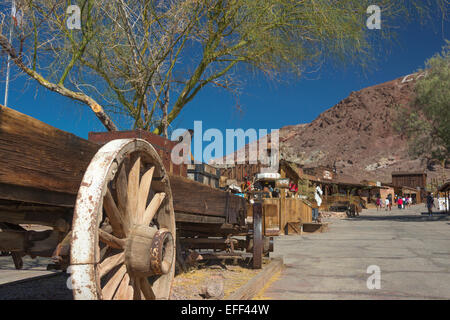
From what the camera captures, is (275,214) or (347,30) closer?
(347,30)

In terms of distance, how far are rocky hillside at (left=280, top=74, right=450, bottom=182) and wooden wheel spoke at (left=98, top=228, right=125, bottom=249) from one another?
348 ft

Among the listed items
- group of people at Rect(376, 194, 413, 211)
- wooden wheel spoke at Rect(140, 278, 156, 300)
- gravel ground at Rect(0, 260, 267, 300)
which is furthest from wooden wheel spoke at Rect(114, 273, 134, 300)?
group of people at Rect(376, 194, 413, 211)

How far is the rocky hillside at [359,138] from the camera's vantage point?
11667 centimetres

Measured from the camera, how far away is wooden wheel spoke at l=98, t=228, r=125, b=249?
75.0 inches

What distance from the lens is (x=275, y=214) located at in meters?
14.0

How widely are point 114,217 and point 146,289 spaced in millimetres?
664

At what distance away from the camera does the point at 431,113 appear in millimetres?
22938

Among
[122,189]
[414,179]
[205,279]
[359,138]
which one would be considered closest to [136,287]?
[122,189]

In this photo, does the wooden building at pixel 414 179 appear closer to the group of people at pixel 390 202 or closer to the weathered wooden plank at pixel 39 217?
the group of people at pixel 390 202

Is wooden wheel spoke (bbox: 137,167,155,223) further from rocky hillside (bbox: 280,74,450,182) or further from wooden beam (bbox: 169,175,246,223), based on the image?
rocky hillside (bbox: 280,74,450,182)
